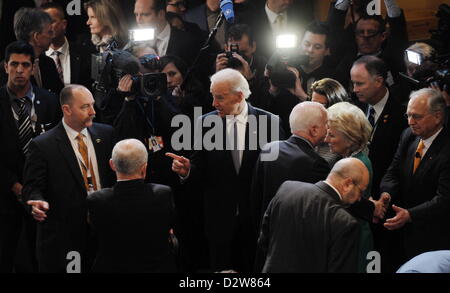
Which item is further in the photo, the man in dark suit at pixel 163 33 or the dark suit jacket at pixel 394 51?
the man in dark suit at pixel 163 33

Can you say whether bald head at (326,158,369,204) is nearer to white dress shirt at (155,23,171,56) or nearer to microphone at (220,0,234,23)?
microphone at (220,0,234,23)

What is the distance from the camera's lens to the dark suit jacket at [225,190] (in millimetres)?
5125

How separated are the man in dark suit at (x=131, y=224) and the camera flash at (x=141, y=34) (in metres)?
1.72

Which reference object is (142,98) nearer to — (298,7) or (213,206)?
(213,206)

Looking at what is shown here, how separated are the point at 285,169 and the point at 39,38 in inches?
93.3

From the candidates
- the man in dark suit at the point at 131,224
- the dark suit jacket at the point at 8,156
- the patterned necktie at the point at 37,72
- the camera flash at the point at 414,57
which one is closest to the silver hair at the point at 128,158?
the man in dark suit at the point at 131,224

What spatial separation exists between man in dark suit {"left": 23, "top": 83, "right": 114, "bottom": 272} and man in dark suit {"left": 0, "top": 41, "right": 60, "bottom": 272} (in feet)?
1.56

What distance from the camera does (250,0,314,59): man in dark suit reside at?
6.71m

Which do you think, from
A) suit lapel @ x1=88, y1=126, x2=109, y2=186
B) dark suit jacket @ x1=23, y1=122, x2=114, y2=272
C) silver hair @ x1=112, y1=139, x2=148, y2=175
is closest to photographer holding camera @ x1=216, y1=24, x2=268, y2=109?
suit lapel @ x1=88, y1=126, x2=109, y2=186

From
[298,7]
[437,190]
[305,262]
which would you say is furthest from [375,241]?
[298,7]

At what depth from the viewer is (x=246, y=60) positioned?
247 inches

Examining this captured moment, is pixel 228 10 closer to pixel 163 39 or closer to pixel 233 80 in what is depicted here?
pixel 233 80

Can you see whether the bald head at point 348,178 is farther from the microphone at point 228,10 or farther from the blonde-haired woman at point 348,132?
the microphone at point 228,10

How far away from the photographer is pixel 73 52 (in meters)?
6.32
